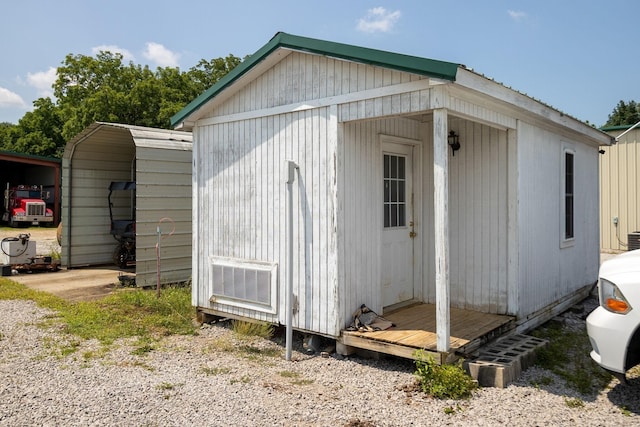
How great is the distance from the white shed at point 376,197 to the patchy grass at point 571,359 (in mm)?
338

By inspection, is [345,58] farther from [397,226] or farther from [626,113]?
[626,113]

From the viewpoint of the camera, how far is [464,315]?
5.84 meters

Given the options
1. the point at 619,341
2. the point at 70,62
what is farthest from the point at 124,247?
the point at 70,62

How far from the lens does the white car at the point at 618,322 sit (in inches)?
141

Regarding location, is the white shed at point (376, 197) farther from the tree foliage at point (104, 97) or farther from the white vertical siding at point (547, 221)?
the tree foliage at point (104, 97)

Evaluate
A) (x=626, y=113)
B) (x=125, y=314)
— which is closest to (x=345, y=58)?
(x=125, y=314)

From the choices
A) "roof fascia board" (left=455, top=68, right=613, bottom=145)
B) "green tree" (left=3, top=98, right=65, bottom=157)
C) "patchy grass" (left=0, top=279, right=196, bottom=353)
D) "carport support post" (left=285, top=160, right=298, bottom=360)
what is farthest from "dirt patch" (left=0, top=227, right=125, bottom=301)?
"green tree" (left=3, top=98, right=65, bottom=157)

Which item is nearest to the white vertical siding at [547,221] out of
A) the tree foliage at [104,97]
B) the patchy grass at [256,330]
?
the patchy grass at [256,330]

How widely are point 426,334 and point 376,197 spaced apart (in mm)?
1660

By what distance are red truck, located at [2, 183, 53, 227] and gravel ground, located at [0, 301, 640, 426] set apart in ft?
65.9

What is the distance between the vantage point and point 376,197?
573cm

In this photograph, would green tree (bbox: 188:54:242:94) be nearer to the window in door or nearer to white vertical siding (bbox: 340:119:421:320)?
the window in door

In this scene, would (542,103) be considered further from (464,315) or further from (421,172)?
(464,315)

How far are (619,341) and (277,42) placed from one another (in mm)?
4316
